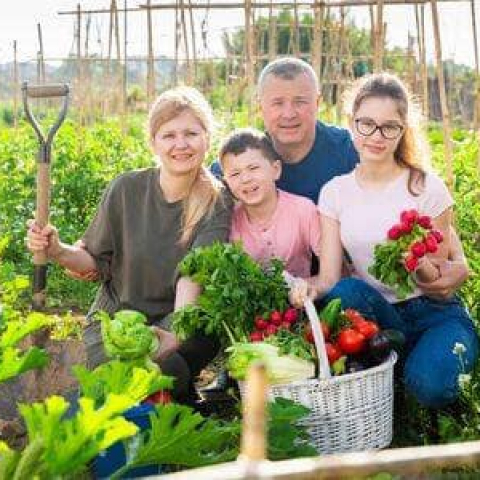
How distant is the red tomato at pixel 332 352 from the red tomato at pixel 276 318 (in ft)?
0.58

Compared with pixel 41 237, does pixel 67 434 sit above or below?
below

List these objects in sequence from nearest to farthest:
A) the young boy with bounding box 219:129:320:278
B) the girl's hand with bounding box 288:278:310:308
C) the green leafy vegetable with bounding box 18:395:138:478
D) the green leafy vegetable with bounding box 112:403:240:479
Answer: the green leafy vegetable with bounding box 18:395:138:478
the green leafy vegetable with bounding box 112:403:240:479
the girl's hand with bounding box 288:278:310:308
the young boy with bounding box 219:129:320:278

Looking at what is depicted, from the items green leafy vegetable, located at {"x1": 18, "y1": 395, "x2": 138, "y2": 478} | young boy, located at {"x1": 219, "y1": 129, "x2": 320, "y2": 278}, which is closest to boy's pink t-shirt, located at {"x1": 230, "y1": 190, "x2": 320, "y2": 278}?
young boy, located at {"x1": 219, "y1": 129, "x2": 320, "y2": 278}

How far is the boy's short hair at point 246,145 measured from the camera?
12.8 ft

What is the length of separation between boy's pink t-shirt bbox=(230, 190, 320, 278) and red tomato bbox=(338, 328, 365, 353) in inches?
21.2

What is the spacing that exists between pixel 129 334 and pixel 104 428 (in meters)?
1.02

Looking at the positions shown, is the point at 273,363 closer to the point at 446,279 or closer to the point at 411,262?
the point at 411,262

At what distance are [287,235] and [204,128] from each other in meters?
0.50


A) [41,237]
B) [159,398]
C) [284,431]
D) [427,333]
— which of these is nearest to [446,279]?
[427,333]

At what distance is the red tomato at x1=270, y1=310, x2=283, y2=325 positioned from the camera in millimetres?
3558

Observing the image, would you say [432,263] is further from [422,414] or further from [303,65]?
[303,65]

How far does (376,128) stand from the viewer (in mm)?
3748

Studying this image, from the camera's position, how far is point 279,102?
4254 millimetres

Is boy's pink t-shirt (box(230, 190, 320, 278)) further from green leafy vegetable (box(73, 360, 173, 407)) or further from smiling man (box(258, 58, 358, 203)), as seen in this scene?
green leafy vegetable (box(73, 360, 173, 407))
